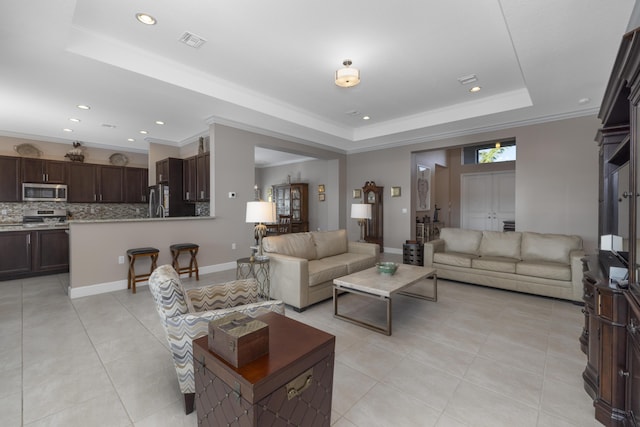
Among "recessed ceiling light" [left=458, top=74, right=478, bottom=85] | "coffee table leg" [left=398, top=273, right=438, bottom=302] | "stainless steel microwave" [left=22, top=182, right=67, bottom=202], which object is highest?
"recessed ceiling light" [left=458, top=74, right=478, bottom=85]

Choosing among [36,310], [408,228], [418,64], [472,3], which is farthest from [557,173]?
[36,310]

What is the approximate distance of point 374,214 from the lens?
727cm

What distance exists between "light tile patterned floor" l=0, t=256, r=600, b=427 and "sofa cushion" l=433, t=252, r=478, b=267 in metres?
0.92

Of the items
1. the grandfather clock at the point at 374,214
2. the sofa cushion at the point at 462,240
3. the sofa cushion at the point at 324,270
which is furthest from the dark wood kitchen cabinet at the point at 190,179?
the sofa cushion at the point at 462,240

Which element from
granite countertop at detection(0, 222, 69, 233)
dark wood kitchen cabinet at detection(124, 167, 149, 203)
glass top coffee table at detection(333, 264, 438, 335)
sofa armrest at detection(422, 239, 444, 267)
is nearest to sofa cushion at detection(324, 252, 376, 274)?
glass top coffee table at detection(333, 264, 438, 335)

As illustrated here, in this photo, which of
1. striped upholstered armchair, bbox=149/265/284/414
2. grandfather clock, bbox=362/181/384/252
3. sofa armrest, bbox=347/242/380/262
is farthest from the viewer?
grandfather clock, bbox=362/181/384/252

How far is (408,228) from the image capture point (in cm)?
695

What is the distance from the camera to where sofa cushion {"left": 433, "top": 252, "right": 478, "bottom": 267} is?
14.1 ft

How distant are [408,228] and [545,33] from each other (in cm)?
479

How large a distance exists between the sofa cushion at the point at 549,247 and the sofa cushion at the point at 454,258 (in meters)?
0.70

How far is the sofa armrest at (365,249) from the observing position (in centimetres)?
453

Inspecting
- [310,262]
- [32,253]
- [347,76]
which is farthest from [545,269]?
[32,253]

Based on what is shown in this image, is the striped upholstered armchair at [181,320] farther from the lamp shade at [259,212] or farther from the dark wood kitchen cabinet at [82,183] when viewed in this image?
the dark wood kitchen cabinet at [82,183]

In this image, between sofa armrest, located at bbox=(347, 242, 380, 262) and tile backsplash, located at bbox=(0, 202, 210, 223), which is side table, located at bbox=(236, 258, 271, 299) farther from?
tile backsplash, located at bbox=(0, 202, 210, 223)
